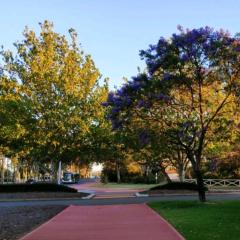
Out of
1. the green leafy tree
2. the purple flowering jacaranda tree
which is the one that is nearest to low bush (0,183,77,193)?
the green leafy tree

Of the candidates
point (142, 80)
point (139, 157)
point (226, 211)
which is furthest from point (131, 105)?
point (139, 157)

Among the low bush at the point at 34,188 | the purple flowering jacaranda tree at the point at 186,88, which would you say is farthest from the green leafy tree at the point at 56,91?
the purple flowering jacaranda tree at the point at 186,88

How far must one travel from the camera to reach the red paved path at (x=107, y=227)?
539 inches

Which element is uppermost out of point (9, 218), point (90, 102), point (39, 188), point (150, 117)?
point (90, 102)

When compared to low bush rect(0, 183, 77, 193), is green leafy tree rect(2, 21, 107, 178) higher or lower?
higher

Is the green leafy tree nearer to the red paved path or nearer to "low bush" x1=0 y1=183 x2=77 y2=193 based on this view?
"low bush" x1=0 y1=183 x2=77 y2=193

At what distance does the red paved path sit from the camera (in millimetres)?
13695

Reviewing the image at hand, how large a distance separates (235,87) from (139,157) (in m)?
24.4

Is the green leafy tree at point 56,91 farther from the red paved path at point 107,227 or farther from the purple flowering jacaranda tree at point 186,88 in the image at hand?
the red paved path at point 107,227

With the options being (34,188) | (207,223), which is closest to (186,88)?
(207,223)

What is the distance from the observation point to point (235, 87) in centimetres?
2491

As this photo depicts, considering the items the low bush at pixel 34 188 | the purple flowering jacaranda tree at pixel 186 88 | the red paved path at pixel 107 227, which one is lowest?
the red paved path at pixel 107 227

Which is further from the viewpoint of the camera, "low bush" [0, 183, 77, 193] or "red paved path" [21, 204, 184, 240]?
"low bush" [0, 183, 77, 193]

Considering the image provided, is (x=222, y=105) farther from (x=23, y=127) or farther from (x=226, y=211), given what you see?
(x=23, y=127)
